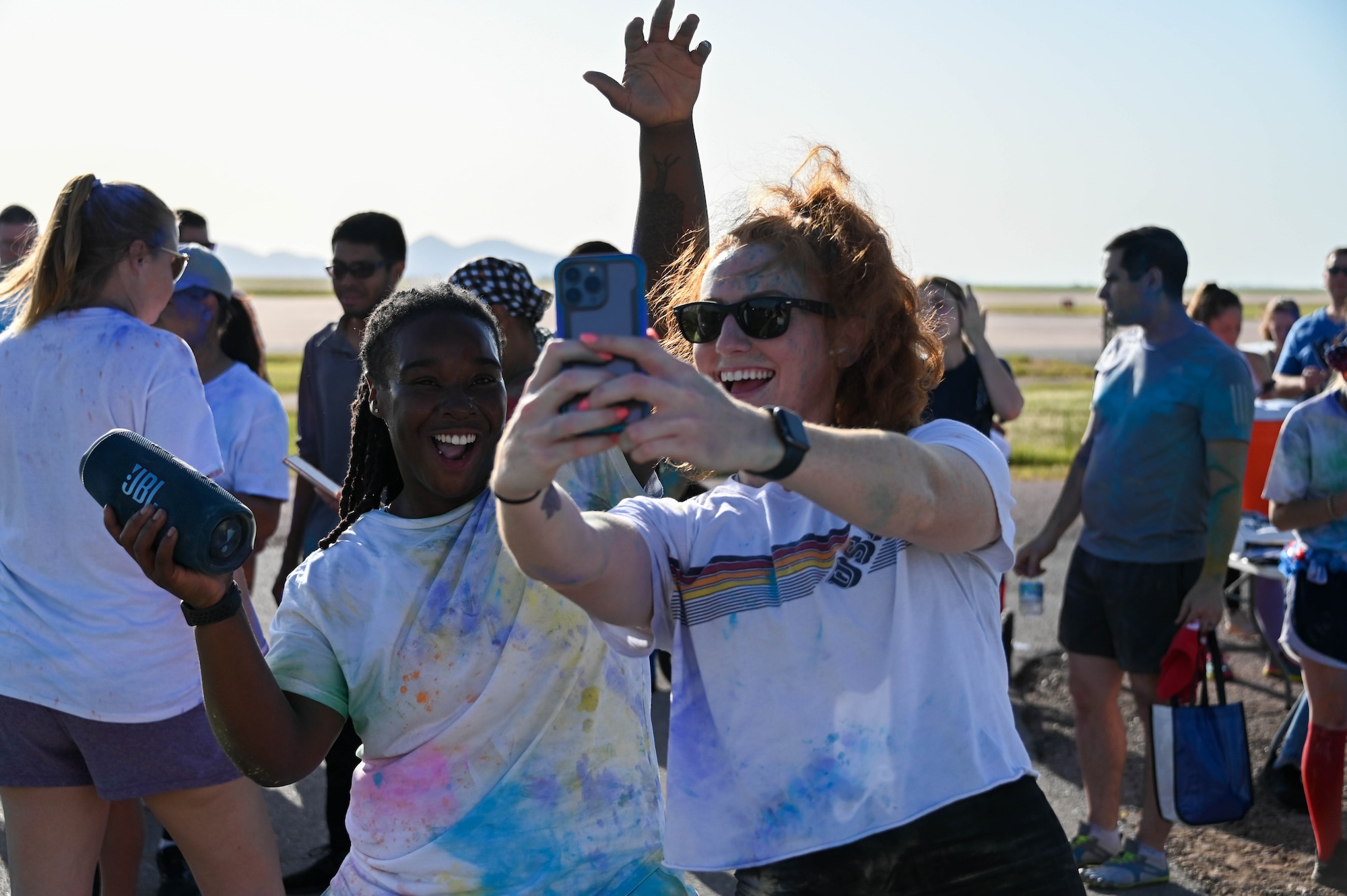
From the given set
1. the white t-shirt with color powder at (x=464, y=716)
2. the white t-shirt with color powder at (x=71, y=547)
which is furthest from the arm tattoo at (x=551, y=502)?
the white t-shirt with color powder at (x=71, y=547)

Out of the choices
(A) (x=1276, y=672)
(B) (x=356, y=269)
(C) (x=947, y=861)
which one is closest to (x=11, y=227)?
(B) (x=356, y=269)

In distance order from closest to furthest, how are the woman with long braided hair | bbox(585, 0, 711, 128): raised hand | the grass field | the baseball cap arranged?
1. the woman with long braided hair
2. bbox(585, 0, 711, 128): raised hand
3. the baseball cap
4. the grass field

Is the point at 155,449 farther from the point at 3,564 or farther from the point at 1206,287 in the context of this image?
the point at 1206,287

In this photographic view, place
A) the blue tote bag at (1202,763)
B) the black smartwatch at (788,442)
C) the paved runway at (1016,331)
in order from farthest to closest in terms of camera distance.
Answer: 1. the paved runway at (1016,331)
2. the blue tote bag at (1202,763)
3. the black smartwatch at (788,442)

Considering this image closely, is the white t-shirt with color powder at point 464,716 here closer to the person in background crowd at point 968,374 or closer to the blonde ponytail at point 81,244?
the blonde ponytail at point 81,244

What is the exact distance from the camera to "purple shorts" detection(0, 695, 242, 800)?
122 inches

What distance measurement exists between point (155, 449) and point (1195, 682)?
3.93 meters

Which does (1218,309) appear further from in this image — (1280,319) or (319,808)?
(319,808)

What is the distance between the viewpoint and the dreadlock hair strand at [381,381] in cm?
244

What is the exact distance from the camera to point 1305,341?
8938 mm

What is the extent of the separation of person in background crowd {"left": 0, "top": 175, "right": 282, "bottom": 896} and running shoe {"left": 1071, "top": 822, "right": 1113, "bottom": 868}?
2965 millimetres

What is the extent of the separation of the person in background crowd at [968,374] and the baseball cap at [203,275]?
3.10m

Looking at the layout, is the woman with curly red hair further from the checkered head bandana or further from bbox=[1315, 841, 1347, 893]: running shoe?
bbox=[1315, 841, 1347, 893]: running shoe

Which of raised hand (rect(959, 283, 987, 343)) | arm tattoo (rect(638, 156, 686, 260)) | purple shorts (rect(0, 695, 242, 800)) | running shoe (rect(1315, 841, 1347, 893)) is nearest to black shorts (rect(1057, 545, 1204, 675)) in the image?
running shoe (rect(1315, 841, 1347, 893))
